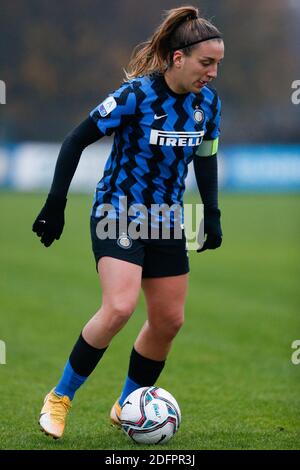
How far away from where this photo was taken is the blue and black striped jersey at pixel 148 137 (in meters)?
4.35

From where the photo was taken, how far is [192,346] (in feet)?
25.5

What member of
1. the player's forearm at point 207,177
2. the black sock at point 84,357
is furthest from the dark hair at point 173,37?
the black sock at point 84,357

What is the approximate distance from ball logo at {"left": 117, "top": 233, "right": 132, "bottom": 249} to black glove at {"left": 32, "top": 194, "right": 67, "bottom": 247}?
29 cm

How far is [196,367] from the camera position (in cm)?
691

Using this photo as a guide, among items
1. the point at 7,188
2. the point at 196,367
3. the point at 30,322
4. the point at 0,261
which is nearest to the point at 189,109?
the point at 196,367

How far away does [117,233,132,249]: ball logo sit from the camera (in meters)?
4.36

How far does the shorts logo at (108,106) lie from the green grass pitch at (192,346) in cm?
154

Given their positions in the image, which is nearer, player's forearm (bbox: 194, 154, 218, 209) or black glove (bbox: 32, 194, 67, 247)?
black glove (bbox: 32, 194, 67, 247)

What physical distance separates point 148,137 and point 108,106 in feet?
0.79

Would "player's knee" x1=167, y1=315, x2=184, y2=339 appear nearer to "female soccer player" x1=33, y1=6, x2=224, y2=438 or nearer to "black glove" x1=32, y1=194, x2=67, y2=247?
"female soccer player" x1=33, y1=6, x2=224, y2=438

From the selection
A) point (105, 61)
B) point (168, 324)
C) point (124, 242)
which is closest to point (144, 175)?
point (124, 242)

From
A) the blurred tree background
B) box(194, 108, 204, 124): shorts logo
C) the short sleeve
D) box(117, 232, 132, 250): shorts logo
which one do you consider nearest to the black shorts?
box(117, 232, 132, 250): shorts logo

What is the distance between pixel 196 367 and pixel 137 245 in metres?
2.71

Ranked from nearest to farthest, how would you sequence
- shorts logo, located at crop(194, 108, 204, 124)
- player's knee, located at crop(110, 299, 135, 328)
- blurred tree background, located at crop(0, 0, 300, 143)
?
player's knee, located at crop(110, 299, 135, 328)
shorts logo, located at crop(194, 108, 204, 124)
blurred tree background, located at crop(0, 0, 300, 143)
